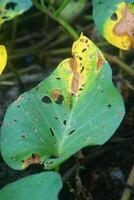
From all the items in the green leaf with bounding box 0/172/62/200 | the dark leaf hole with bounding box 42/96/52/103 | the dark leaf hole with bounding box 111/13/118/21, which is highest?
the dark leaf hole with bounding box 111/13/118/21

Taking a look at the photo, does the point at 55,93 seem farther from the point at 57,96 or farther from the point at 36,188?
the point at 36,188

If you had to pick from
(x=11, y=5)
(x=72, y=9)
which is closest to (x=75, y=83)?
(x=11, y=5)

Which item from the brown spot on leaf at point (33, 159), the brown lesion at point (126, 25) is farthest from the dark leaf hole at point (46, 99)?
the brown lesion at point (126, 25)

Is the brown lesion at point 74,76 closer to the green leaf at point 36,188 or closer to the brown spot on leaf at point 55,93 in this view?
the brown spot on leaf at point 55,93

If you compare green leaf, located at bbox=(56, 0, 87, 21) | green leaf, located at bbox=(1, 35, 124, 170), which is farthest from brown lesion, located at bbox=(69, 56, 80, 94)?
green leaf, located at bbox=(56, 0, 87, 21)

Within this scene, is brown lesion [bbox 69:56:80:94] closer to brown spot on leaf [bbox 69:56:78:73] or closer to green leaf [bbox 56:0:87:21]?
brown spot on leaf [bbox 69:56:78:73]

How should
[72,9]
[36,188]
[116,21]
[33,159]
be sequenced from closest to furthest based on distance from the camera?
[36,188]
[33,159]
[116,21]
[72,9]
